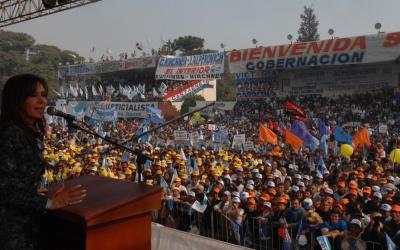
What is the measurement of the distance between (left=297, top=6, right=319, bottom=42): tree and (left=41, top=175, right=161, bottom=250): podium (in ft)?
220

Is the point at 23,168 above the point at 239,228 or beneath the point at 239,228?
above

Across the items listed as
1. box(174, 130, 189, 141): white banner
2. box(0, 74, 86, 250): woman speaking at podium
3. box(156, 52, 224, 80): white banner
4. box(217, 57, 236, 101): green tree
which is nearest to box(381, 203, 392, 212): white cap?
box(0, 74, 86, 250): woman speaking at podium

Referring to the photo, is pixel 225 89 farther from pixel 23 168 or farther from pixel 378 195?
pixel 23 168

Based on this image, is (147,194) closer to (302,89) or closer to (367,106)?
(367,106)

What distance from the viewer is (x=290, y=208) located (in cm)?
695

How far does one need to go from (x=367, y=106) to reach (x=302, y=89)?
5181 millimetres

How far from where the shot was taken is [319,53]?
26969mm

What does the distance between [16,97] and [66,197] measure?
45 cm

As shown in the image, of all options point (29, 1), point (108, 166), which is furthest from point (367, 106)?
point (29, 1)

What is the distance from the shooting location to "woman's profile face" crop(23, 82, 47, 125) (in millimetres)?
1896

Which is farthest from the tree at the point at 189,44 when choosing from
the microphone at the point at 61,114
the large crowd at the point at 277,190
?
the microphone at the point at 61,114

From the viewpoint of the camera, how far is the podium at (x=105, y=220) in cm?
179

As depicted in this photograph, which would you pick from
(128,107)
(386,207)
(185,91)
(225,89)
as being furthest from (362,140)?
(225,89)

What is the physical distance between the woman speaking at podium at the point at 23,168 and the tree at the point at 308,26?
67.1 m
